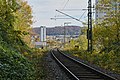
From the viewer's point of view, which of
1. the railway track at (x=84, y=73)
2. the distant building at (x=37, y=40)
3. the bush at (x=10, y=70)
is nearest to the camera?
the bush at (x=10, y=70)

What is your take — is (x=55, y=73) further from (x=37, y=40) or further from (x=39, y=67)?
(x=37, y=40)

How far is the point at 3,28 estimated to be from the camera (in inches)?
1111

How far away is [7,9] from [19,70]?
16.5 m

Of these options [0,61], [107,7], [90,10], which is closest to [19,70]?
[0,61]

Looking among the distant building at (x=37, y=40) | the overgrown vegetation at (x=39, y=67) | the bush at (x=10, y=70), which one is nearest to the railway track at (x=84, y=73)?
the overgrown vegetation at (x=39, y=67)

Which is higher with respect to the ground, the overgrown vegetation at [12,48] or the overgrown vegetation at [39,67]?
the overgrown vegetation at [12,48]

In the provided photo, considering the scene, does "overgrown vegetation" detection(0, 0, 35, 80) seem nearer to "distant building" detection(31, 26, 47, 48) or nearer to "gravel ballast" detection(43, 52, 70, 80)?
"gravel ballast" detection(43, 52, 70, 80)

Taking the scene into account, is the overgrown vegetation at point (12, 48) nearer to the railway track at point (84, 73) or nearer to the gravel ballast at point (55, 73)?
the gravel ballast at point (55, 73)

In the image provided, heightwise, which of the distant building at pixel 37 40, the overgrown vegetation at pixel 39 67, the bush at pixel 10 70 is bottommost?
the distant building at pixel 37 40

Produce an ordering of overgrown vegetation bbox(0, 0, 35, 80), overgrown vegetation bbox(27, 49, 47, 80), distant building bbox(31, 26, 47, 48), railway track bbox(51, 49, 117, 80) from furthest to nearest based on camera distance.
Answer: distant building bbox(31, 26, 47, 48) → overgrown vegetation bbox(27, 49, 47, 80) → railway track bbox(51, 49, 117, 80) → overgrown vegetation bbox(0, 0, 35, 80)

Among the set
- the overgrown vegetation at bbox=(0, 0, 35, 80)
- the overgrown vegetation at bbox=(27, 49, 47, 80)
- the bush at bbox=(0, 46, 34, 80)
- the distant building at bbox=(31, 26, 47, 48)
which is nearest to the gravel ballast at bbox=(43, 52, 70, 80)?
the overgrown vegetation at bbox=(27, 49, 47, 80)

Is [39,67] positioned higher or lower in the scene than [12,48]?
lower

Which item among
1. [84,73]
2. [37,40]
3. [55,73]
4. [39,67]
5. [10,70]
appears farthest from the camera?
[37,40]

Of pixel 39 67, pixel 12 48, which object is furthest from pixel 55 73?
pixel 12 48
